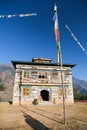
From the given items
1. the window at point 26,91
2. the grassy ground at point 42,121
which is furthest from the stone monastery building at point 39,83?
the grassy ground at point 42,121

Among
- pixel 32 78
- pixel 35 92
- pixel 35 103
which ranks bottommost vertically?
pixel 35 103

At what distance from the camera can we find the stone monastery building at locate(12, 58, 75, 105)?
25781 mm

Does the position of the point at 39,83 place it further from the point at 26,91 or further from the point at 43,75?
the point at 26,91

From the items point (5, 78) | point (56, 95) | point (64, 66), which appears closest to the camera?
point (56, 95)

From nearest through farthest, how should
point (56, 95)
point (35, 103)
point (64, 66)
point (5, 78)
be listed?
point (35, 103), point (56, 95), point (64, 66), point (5, 78)

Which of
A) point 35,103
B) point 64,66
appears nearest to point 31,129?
point 35,103

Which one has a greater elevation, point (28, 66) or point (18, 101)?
point (28, 66)

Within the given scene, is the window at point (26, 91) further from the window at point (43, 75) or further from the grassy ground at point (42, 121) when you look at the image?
the grassy ground at point (42, 121)

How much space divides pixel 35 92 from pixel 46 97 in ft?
18.1

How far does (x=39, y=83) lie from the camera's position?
88.6ft

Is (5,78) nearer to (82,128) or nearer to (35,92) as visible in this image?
(35,92)

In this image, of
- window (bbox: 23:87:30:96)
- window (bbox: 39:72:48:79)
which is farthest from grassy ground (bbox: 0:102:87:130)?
window (bbox: 39:72:48:79)

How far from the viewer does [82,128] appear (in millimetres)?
9789

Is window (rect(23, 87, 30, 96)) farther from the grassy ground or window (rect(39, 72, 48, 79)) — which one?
the grassy ground
